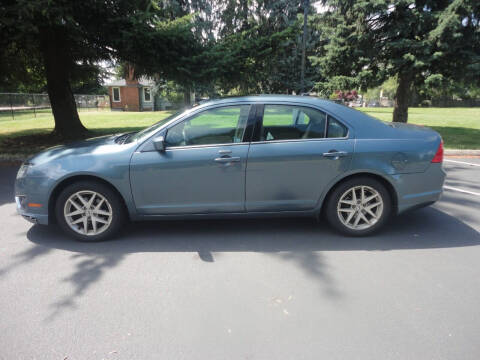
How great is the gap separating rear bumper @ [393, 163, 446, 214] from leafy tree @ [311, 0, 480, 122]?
10.1m

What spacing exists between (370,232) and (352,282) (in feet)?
3.78

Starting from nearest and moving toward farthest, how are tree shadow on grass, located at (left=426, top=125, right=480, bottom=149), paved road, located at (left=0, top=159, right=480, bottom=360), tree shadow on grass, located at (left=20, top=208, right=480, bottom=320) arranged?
1. paved road, located at (left=0, top=159, right=480, bottom=360)
2. tree shadow on grass, located at (left=20, top=208, right=480, bottom=320)
3. tree shadow on grass, located at (left=426, top=125, right=480, bottom=149)

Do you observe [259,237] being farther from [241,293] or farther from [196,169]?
[241,293]

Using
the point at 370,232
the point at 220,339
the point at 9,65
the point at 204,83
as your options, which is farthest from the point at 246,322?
the point at 9,65

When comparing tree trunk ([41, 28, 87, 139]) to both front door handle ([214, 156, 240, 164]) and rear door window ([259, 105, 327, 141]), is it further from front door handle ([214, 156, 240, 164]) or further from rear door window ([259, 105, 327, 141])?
rear door window ([259, 105, 327, 141])

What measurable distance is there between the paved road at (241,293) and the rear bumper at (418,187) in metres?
0.41

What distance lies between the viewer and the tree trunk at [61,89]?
38.2 feet

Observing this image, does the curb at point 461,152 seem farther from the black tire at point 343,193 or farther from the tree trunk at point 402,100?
the black tire at point 343,193

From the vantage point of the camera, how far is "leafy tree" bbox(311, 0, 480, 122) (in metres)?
12.4

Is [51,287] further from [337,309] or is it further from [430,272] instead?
[430,272]

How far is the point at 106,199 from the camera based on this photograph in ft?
Result: 13.0

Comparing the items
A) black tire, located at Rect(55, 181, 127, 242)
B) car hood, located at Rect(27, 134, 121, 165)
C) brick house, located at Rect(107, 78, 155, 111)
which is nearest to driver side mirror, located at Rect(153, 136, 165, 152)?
car hood, located at Rect(27, 134, 121, 165)

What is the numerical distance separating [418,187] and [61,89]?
11851 mm

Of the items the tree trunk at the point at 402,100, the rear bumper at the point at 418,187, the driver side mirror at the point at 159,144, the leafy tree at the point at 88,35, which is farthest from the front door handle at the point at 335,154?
the tree trunk at the point at 402,100
